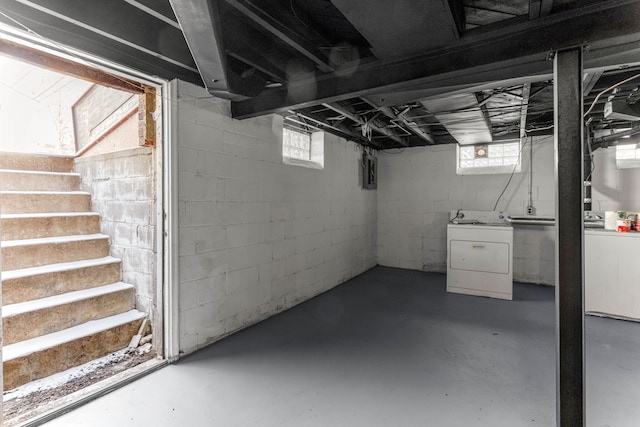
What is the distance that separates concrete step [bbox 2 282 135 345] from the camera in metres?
2.12

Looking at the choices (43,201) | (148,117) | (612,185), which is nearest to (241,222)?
(148,117)

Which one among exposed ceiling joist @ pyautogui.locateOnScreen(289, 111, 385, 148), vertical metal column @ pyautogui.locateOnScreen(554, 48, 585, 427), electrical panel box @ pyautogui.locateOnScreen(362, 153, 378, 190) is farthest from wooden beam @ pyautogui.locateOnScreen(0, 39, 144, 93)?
electrical panel box @ pyautogui.locateOnScreen(362, 153, 378, 190)

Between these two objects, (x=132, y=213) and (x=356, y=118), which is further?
(x=356, y=118)

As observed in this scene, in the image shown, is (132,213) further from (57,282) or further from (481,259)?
(481,259)

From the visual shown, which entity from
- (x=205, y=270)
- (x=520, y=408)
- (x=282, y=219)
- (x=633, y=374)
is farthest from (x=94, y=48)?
(x=633, y=374)

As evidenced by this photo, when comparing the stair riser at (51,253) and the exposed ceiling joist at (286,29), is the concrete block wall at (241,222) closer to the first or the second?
A: the exposed ceiling joist at (286,29)

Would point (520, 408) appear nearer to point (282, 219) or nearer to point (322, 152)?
point (282, 219)

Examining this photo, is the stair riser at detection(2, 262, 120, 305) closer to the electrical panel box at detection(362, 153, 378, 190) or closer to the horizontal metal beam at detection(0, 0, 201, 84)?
the horizontal metal beam at detection(0, 0, 201, 84)

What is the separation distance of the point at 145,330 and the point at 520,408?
8.97ft

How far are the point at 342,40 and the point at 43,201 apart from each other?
317 cm

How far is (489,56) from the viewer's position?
64.4 inches

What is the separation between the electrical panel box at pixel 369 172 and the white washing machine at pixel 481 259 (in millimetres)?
1497

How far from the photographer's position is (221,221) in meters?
2.59

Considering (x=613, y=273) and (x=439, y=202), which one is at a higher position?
(x=439, y=202)
